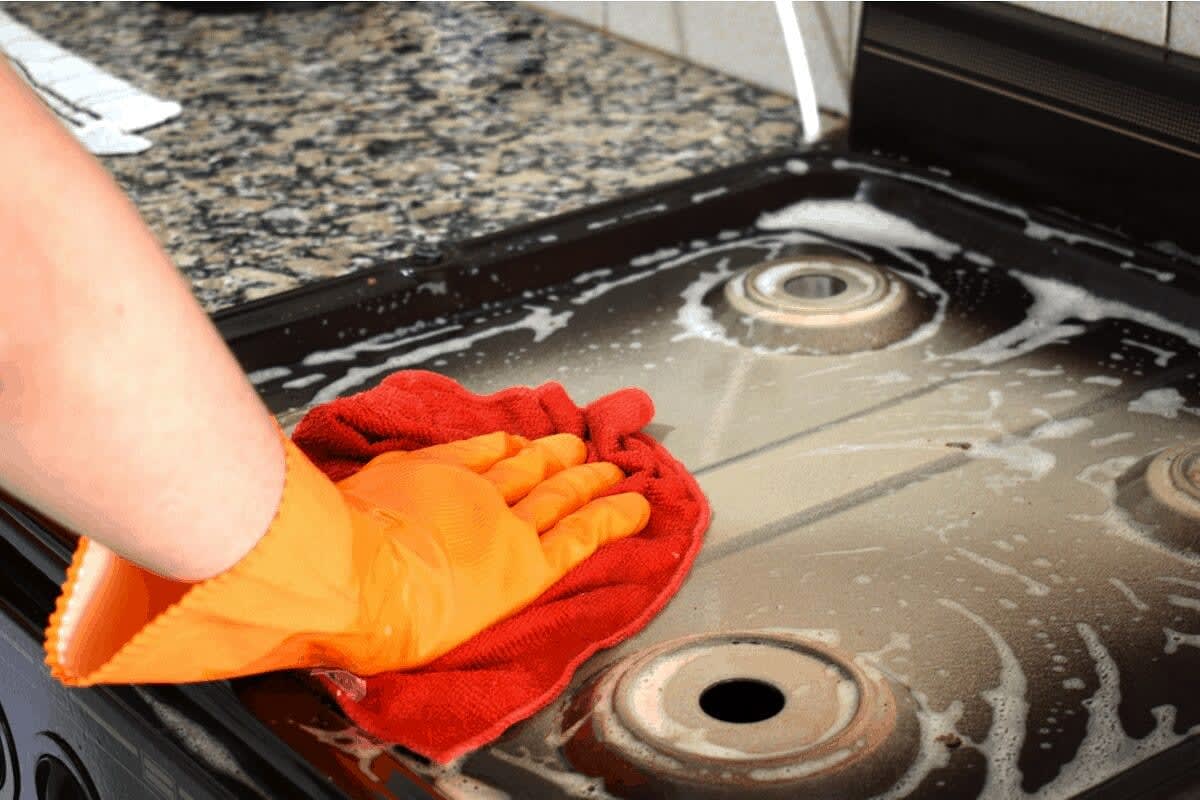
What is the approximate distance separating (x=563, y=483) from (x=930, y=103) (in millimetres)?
660

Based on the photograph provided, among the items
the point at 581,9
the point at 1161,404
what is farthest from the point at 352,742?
the point at 581,9

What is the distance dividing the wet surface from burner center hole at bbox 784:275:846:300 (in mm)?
54

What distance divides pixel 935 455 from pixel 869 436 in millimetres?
56

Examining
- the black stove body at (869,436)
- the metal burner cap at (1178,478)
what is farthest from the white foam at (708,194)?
the metal burner cap at (1178,478)

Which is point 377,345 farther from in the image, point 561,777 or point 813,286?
point 561,777

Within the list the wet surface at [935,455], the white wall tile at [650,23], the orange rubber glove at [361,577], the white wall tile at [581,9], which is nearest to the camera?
the orange rubber glove at [361,577]

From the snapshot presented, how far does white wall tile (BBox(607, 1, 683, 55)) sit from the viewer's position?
181cm

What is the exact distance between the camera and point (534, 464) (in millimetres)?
983

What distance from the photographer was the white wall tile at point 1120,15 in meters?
1.22

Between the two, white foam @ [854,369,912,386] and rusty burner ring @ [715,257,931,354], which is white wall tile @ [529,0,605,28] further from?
white foam @ [854,369,912,386]

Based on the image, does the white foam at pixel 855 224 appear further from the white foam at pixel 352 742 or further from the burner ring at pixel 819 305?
the white foam at pixel 352 742

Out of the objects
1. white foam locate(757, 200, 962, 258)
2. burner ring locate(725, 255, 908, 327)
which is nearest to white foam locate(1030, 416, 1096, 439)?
burner ring locate(725, 255, 908, 327)

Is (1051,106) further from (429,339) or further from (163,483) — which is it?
(163,483)

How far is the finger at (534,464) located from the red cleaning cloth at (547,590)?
22 mm
